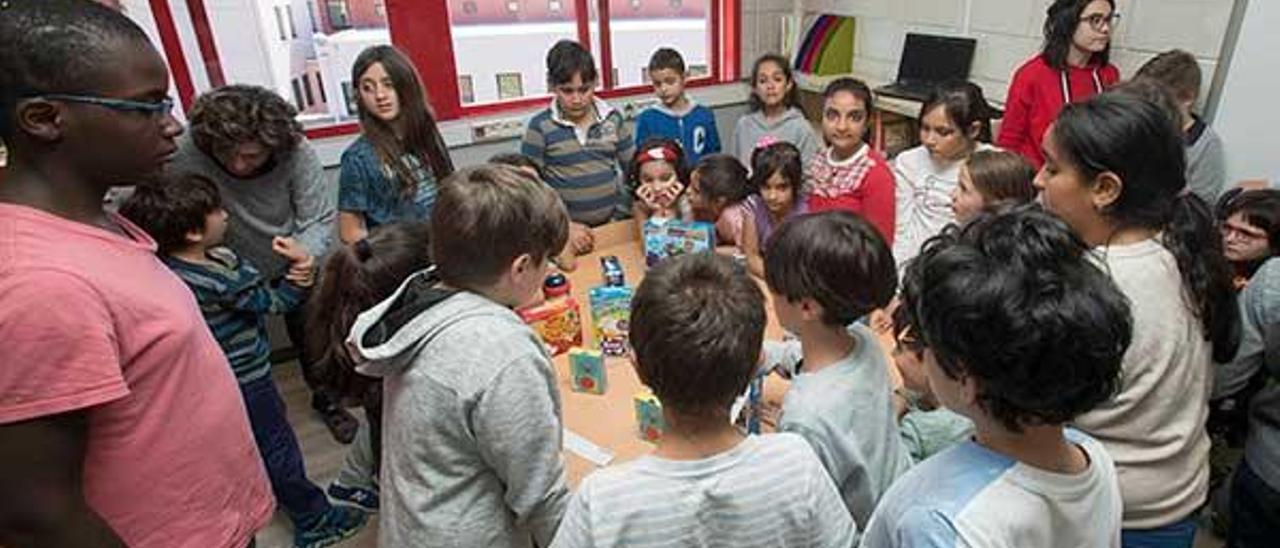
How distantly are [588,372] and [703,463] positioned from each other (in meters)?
0.76

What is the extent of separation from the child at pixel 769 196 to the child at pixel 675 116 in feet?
2.64

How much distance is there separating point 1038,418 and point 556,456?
71cm

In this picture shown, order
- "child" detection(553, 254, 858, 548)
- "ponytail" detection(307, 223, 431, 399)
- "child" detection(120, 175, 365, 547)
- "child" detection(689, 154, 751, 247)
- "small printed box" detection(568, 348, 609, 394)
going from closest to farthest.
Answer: "child" detection(553, 254, 858, 548) < "ponytail" detection(307, 223, 431, 399) < "small printed box" detection(568, 348, 609, 394) < "child" detection(120, 175, 365, 547) < "child" detection(689, 154, 751, 247)

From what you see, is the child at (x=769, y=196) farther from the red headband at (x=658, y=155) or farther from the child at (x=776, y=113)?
the child at (x=776, y=113)

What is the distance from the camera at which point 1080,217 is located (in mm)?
1212

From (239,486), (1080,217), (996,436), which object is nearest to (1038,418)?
(996,436)

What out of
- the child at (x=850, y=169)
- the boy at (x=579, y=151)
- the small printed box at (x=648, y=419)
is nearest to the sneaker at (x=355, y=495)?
the small printed box at (x=648, y=419)

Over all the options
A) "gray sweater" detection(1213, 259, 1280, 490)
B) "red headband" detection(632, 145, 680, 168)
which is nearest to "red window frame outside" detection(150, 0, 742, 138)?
"red headband" detection(632, 145, 680, 168)

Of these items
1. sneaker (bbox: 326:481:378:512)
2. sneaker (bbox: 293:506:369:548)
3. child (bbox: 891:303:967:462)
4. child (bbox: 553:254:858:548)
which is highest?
child (bbox: 553:254:858:548)

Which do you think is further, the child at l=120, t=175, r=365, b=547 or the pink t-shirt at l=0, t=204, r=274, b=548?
the child at l=120, t=175, r=365, b=547

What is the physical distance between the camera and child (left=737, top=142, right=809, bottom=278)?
226 centimetres

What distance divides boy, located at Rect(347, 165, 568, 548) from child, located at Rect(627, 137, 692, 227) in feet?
4.14

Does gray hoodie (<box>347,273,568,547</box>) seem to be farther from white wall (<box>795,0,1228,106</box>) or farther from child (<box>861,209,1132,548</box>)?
white wall (<box>795,0,1228,106</box>)

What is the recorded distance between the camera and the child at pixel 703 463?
89cm
